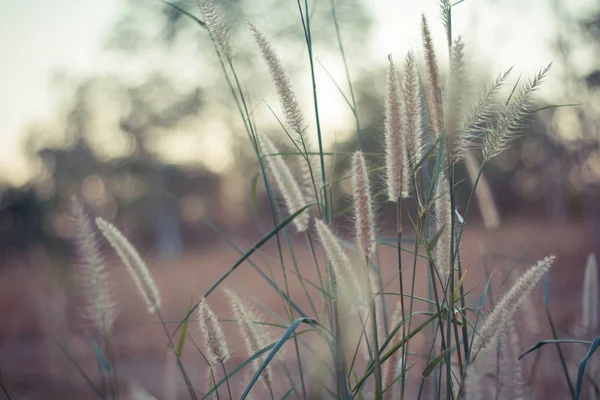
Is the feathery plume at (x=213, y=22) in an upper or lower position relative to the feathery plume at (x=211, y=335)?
upper

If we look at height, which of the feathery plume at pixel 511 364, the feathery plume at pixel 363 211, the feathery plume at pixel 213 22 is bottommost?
the feathery plume at pixel 511 364

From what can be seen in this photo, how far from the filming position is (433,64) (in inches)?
36.9

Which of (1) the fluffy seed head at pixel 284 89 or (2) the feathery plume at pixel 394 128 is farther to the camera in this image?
(1) the fluffy seed head at pixel 284 89

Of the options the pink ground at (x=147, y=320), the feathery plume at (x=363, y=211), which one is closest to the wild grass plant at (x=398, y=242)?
the feathery plume at (x=363, y=211)

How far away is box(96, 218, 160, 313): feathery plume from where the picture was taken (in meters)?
1.11

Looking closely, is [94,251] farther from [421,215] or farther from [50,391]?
[50,391]

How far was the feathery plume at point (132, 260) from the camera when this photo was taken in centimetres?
111

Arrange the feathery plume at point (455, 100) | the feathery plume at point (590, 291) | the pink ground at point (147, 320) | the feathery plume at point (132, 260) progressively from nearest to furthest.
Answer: the feathery plume at point (455, 100)
the feathery plume at point (132, 260)
the feathery plume at point (590, 291)
the pink ground at point (147, 320)

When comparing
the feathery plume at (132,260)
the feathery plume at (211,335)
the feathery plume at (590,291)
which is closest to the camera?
the feathery plume at (211,335)

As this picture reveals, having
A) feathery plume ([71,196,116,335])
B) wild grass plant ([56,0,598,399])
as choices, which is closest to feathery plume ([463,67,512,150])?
wild grass plant ([56,0,598,399])

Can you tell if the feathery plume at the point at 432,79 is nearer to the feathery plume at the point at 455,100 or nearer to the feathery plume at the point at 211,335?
the feathery plume at the point at 455,100

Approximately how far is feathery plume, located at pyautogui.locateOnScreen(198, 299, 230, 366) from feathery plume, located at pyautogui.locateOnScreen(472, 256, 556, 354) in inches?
18.2

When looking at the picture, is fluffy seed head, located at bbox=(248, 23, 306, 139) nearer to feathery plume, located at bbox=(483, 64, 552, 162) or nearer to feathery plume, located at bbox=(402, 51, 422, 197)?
feathery plume, located at bbox=(402, 51, 422, 197)

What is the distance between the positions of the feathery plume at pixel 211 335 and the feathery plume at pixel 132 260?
22 cm
